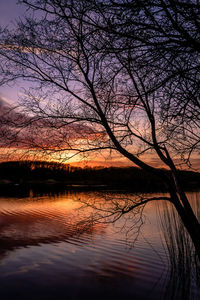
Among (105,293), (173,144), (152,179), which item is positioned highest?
(173,144)

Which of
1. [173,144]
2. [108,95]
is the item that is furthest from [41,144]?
[173,144]

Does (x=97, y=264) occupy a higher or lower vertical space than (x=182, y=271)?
lower

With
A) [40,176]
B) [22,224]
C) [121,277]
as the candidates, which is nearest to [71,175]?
[40,176]

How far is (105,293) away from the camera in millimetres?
5148

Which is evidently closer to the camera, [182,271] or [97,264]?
[182,271]

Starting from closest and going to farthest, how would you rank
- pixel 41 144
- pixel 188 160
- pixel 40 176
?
pixel 188 160, pixel 41 144, pixel 40 176

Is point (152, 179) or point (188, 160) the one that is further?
point (152, 179)

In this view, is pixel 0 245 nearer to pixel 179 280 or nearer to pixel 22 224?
pixel 22 224

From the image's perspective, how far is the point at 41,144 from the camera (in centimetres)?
438

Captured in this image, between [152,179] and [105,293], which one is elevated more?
[152,179]

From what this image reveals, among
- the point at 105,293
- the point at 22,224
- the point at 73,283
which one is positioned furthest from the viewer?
the point at 22,224

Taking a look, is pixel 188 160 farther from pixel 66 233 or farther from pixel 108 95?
pixel 66 233

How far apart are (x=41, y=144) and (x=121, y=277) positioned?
3.60 m

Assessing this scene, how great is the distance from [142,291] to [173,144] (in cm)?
315
